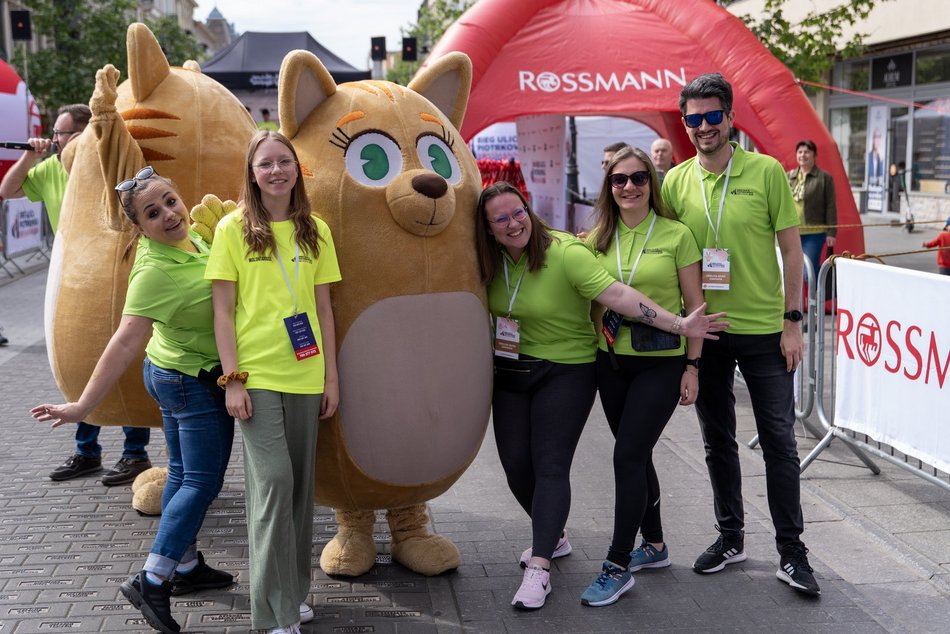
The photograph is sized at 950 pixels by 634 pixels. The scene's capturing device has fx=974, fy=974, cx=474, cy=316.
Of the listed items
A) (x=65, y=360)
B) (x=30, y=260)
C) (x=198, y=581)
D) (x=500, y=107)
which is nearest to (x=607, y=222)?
(x=198, y=581)

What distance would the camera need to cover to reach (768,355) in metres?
4.04

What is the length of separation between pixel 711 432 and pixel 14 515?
11.9ft

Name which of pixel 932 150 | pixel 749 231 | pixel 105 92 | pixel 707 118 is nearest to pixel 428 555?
pixel 749 231

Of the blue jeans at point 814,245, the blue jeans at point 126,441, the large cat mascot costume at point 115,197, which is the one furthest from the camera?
the blue jeans at point 814,245

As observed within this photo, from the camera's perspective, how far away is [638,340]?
12.7 ft

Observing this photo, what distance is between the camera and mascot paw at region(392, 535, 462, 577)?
14.1 feet

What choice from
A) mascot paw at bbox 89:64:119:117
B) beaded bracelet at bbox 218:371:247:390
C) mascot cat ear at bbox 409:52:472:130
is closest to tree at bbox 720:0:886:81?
mascot cat ear at bbox 409:52:472:130

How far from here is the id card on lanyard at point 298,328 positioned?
11.5ft

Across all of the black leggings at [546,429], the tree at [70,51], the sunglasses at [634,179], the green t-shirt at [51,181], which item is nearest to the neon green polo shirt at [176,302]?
the black leggings at [546,429]

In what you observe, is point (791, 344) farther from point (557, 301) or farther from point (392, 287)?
point (392, 287)

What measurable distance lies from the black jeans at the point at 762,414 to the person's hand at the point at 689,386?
0.73 ft

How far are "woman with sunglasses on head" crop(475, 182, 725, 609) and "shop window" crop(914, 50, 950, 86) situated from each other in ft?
64.7

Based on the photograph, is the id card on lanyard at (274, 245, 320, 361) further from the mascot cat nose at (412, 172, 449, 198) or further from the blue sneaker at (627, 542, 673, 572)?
the blue sneaker at (627, 542, 673, 572)

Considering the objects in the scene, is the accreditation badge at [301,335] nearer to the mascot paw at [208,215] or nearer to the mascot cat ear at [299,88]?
the mascot paw at [208,215]
